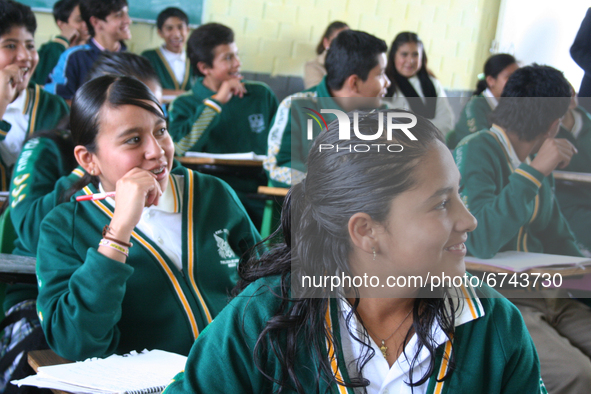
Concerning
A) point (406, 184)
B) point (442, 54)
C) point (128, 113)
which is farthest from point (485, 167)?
point (442, 54)

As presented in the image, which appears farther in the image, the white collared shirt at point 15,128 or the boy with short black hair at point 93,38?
the boy with short black hair at point 93,38

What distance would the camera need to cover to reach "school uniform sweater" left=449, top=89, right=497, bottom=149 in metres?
0.84

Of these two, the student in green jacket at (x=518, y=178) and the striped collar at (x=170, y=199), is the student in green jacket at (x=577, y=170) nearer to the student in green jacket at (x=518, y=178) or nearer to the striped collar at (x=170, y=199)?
the student in green jacket at (x=518, y=178)

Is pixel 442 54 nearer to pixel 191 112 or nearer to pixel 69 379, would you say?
pixel 191 112

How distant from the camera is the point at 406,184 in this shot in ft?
2.00

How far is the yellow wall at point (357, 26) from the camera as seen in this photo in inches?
194

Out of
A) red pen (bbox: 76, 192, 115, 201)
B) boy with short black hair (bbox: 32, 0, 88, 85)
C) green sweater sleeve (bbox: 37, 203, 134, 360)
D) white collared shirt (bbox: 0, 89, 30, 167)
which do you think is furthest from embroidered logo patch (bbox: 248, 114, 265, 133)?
green sweater sleeve (bbox: 37, 203, 134, 360)

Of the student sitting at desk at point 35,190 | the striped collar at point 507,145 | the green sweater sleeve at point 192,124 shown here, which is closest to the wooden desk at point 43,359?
the student sitting at desk at point 35,190

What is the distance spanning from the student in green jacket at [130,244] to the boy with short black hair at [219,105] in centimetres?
185

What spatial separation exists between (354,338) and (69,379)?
46cm

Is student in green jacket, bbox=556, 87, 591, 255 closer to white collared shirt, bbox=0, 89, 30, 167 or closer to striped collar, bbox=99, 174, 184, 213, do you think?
striped collar, bbox=99, 174, 184, 213

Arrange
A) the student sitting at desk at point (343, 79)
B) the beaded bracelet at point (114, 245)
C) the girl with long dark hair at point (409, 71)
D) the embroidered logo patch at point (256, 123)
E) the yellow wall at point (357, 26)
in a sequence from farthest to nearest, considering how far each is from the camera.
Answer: the yellow wall at point (357, 26) → the girl with long dark hair at point (409, 71) → the embroidered logo patch at point (256, 123) → the student sitting at desk at point (343, 79) → the beaded bracelet at point (114, 245)

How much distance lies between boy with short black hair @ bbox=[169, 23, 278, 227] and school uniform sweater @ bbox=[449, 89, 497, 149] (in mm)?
2264

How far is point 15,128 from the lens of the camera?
2.09 meters
